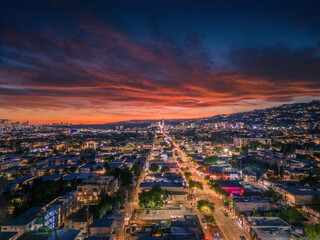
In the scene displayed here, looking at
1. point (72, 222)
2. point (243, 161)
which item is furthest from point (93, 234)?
point (243, 161)

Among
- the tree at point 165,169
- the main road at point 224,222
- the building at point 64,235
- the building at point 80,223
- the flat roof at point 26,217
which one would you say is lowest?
the main road at point 224,222

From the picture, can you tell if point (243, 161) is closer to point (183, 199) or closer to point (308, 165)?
point (308, 165)

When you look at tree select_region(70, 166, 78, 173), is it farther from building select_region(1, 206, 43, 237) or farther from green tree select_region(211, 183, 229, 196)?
green tree select_region(211, 183, 229, 196)

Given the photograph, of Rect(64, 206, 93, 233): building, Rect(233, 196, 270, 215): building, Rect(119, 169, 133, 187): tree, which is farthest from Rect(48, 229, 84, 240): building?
Rect(119, 169, 133, 187): tree

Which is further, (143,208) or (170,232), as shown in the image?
(143,208)

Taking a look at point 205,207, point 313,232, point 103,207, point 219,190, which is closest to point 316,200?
point 313,232

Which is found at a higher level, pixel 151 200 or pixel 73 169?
pixel 73 169

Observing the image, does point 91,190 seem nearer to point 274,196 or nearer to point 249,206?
point 249,206

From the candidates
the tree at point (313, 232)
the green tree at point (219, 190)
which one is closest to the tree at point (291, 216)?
the tree at point (313, 232)

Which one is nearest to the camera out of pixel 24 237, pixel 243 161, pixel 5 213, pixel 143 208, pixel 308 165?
pixel 24 237

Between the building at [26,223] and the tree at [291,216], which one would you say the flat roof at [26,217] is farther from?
the tree at [291,216]

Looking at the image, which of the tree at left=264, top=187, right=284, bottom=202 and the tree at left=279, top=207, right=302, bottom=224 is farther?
the tree at left=264, top=187, right=284, bottom=202
